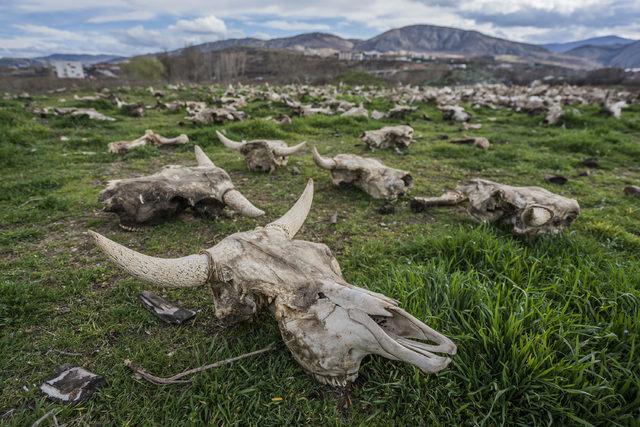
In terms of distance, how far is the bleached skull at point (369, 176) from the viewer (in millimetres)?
5523

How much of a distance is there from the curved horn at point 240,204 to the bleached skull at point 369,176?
Answer: 152cm

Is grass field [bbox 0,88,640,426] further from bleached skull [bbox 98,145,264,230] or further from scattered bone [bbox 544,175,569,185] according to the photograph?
scattered bone [bbox 544,175,569,185]

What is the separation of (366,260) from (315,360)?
5.91ft

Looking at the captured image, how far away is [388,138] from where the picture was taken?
348 inches

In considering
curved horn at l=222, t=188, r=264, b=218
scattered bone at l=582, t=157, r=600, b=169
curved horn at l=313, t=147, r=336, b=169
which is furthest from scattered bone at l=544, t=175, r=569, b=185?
curved horn at l=222, t=188, r=264, b=218

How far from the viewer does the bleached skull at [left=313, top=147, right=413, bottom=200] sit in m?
5.52

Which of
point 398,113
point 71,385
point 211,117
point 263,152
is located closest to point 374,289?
point 71,385

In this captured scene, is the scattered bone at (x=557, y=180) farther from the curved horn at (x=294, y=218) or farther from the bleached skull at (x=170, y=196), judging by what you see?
the bleached skull at (x=170, y=196)

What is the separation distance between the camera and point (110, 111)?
1441cm

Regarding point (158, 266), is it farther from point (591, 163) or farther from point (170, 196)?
point (591, 163)

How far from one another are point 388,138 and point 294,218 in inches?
248

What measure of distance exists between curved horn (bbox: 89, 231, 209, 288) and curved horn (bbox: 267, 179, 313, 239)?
0.75 meters

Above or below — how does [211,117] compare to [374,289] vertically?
above

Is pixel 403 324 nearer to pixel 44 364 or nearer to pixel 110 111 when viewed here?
pixel 44 364
